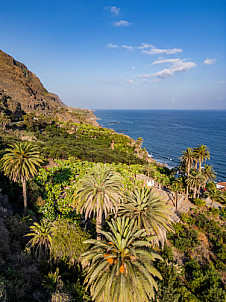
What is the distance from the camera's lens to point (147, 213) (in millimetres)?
15031

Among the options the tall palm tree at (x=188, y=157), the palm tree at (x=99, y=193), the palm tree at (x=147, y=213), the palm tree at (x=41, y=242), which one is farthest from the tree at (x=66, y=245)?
the tall palm tree at (x=188, y=157)

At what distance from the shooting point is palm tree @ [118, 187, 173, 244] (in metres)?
14.5

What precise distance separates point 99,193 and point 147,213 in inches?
196

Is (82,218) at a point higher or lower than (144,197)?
lower

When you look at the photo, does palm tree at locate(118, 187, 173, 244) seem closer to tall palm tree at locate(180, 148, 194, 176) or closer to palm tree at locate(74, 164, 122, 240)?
palm tree at locate(74, 164, 122, 240)

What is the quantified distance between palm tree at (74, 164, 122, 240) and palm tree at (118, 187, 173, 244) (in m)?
2.13

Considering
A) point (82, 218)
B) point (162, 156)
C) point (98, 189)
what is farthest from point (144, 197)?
point (162, 156)

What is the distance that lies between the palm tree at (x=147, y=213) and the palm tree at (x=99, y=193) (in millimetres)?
2134

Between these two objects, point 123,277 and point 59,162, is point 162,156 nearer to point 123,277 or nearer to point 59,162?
point 59,162

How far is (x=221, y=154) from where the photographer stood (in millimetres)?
88625

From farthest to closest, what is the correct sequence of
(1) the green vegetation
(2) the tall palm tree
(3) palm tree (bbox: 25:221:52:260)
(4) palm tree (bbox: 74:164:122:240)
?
(2) the tall palm tree → (3) palm tree (bbox: 25:221:52:260) → (4) palm tree (bbox: 74:164:122:240) → (1) the green vegetation

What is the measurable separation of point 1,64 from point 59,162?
110786 mm

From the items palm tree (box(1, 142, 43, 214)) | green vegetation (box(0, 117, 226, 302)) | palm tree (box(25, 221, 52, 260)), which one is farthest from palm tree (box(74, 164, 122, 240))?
palm tree (box(1, 142, 43, 214))

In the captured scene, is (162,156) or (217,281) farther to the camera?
(162,156)
